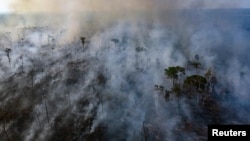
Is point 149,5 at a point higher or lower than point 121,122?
higher

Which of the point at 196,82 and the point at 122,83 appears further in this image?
the point at 122,83

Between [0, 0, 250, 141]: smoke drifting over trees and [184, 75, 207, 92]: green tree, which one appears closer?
[0, 0, 250, 141]: smoke drifting over trees

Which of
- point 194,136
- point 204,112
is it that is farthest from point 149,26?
point 194,136

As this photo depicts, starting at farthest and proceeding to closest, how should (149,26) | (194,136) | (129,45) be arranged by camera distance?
(149,26)
(129,45)
(194,136)

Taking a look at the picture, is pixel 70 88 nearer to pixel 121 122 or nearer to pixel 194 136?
pixel 121 122

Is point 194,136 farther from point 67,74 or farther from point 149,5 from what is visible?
point 149,5

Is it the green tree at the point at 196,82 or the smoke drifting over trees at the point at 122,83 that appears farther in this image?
the green tree at the point at 196,82

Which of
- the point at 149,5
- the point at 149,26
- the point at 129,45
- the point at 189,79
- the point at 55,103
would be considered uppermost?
the point at 149,5

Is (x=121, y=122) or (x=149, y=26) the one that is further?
(x=149, y=26)

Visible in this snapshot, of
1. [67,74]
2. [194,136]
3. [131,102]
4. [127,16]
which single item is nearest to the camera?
[194,136]
